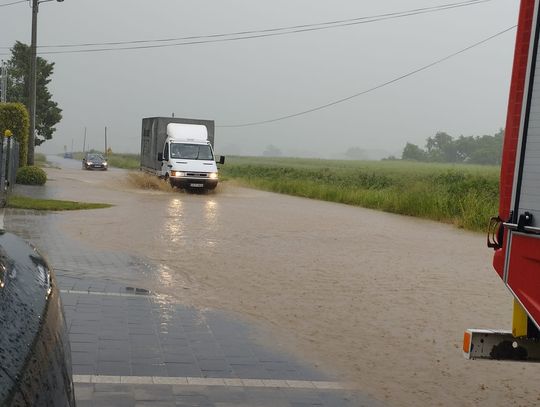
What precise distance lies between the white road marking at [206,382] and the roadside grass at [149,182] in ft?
73.9

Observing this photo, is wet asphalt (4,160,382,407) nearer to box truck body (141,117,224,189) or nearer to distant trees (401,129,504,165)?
box truck body (141,117,224,189)

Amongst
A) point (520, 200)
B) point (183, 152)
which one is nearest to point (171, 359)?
point (520, 200)

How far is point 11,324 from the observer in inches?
60.3

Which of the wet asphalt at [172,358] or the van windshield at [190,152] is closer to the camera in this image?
the wet asphalt at [172,358]

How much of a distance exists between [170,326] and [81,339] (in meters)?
0.97

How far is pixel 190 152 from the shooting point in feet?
92.9

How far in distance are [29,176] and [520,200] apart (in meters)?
25.8

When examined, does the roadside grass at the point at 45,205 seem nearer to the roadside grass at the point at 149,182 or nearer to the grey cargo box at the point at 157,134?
the roadside grass at the point at 149,182

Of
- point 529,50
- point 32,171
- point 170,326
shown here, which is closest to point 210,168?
point 32,171

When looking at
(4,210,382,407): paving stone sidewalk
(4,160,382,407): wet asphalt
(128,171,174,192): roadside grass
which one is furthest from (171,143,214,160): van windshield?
(4,210,382,407): paving stone sidewalk

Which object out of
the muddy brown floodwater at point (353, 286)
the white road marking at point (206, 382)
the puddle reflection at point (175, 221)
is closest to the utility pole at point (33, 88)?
the puddle reflection at point (175, 221)

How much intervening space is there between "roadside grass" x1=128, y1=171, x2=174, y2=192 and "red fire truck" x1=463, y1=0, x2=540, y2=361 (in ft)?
78.3

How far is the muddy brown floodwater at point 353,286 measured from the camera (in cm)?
580

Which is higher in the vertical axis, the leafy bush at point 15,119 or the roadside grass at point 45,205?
the leafy bush at point 15,119
